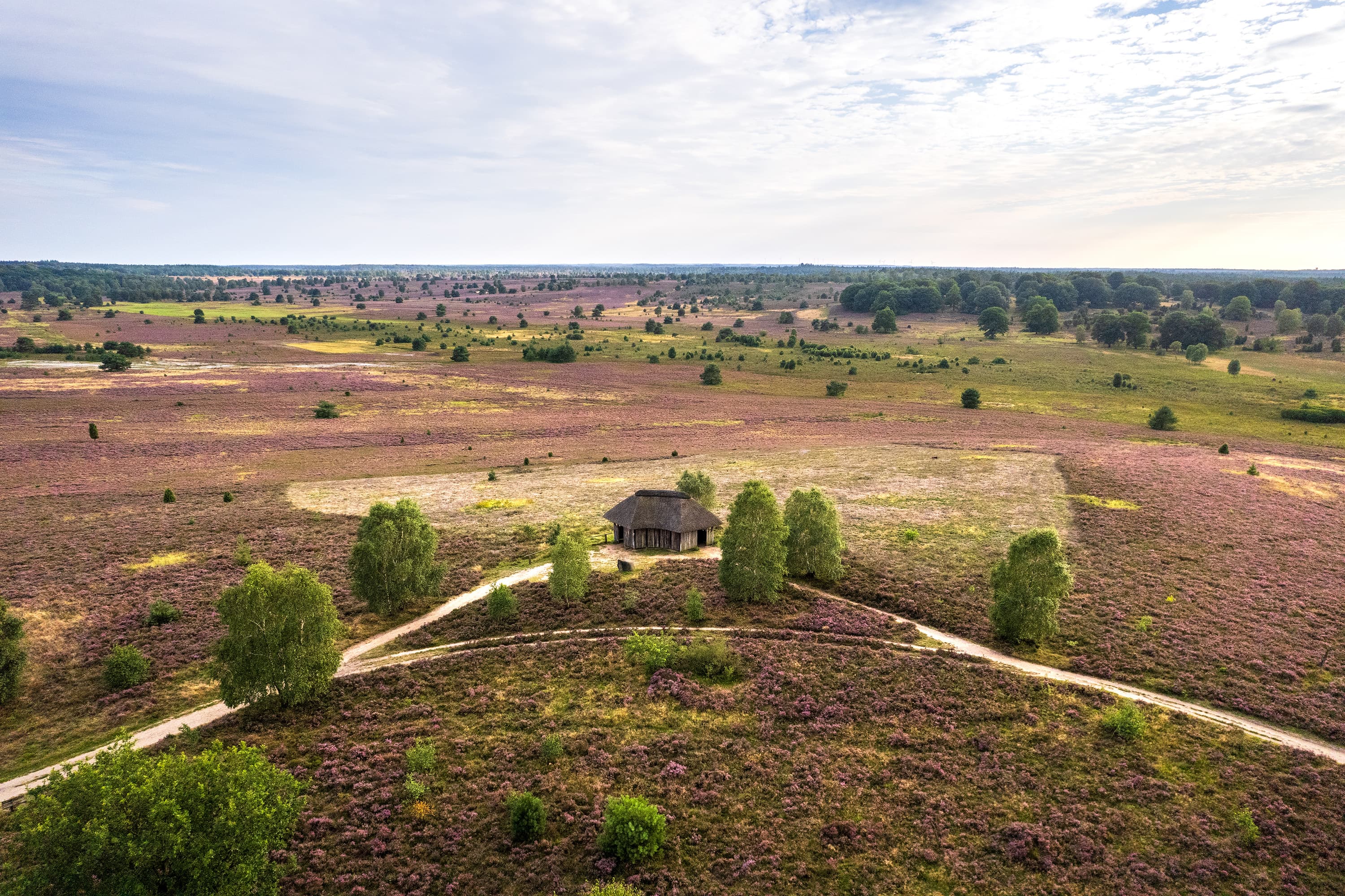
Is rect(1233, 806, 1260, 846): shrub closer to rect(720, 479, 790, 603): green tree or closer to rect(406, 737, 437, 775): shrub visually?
rect(720, 479, 790, 603): green tree

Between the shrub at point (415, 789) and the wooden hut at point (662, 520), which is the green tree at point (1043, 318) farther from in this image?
the shrub at point (415, 789)

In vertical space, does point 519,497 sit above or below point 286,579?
below

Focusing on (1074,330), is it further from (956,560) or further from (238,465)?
(238,465)

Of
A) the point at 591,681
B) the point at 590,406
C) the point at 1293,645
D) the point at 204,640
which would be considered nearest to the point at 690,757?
the point at 591,681

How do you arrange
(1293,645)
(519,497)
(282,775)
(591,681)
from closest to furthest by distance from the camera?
(282,775) → (591,681) → (1293,645) → (519,497)

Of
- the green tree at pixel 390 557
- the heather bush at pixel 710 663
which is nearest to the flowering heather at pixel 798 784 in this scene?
the heather bush at pixel 710 663
